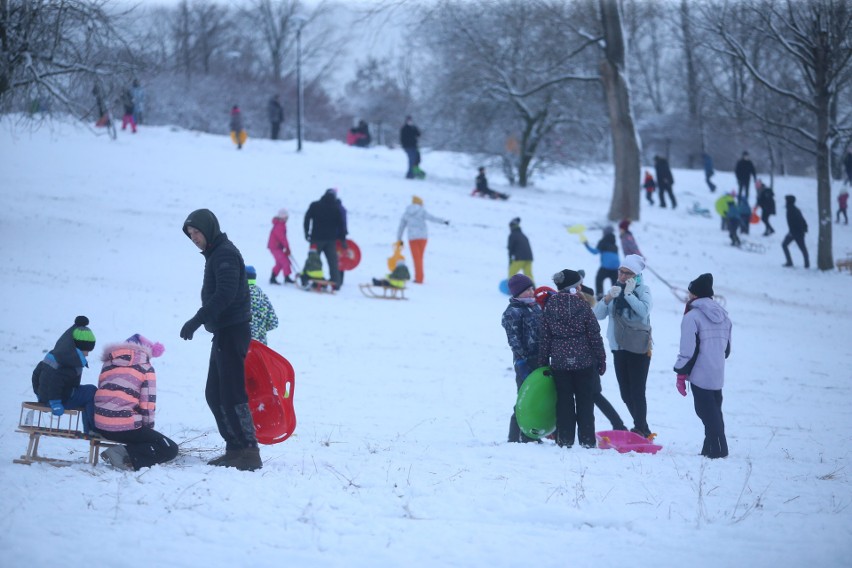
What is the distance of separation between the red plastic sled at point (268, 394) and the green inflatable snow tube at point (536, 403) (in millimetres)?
2003

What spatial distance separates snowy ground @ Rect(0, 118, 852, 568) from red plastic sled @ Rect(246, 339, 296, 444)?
0.89 feet

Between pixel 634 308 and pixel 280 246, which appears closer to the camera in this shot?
pixel 634 308

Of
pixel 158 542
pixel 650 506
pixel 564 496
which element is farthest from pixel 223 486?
pixel 650 506

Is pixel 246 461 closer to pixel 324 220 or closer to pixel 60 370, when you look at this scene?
pixel 60 370

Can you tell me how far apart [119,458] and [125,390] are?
0.48 meters

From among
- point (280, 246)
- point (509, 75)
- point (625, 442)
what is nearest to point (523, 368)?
point (625, 442)

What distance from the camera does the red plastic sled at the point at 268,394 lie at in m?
6.55

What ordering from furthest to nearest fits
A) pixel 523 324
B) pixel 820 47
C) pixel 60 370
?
1. pixel 820 47
2. pixel 523 324
3. pixel 60 370

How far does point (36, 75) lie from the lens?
51.4 feet

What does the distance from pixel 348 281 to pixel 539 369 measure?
10.2 meters

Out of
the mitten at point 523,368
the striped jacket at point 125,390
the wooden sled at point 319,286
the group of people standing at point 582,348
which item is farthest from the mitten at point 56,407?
the wooden sled at point 319,286

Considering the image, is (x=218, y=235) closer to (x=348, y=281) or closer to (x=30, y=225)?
(x=348, y=281)

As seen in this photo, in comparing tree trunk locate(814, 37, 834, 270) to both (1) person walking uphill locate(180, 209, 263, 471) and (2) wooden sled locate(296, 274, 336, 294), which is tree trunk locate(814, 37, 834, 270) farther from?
(1) person walking uphill locate(180, 209, 263, 471)

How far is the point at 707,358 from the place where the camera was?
298 inches
